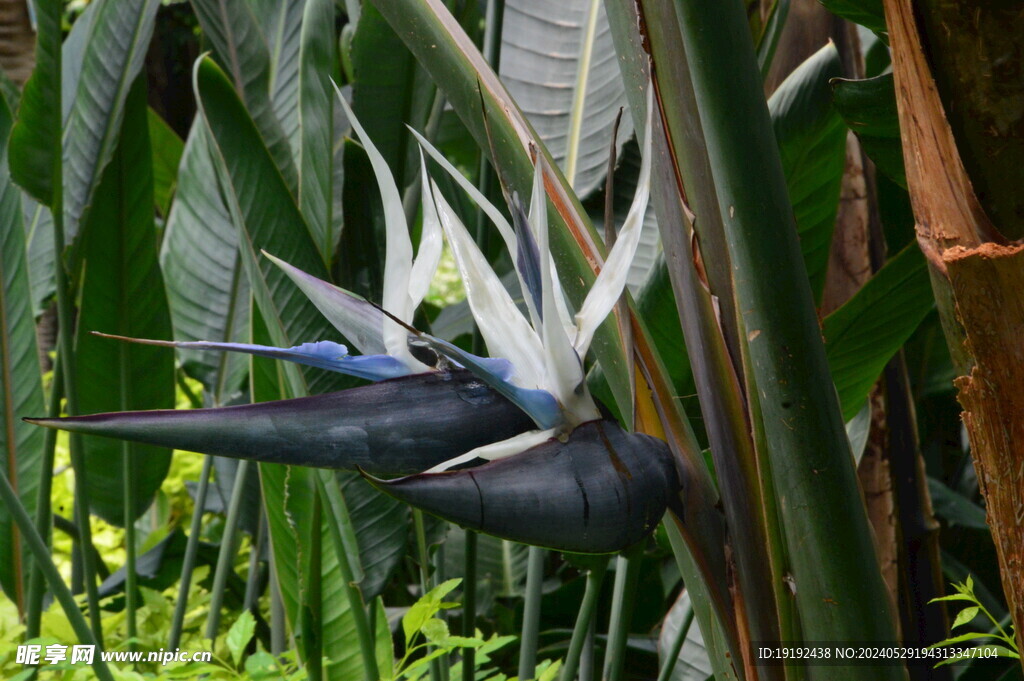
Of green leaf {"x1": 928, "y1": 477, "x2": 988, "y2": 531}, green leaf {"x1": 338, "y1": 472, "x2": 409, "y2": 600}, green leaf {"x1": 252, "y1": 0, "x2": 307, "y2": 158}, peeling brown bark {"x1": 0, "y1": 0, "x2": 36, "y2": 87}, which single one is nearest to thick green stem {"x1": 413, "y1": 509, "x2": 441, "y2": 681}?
green leaf {"x1": 338, "y1": 472, "x2": 409, "y2": 600}

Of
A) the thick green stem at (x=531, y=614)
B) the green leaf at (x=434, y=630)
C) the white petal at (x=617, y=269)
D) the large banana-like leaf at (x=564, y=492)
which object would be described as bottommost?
the thick green stem at (x=531, y=614)

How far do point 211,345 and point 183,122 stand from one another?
332cm

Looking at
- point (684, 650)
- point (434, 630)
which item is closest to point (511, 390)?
point (434, 630)

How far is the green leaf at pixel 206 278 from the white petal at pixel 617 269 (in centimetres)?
72

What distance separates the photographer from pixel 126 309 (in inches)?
34.1

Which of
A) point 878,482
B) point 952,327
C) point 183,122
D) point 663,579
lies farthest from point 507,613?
point 183,122

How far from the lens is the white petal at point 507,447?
25 centimetres

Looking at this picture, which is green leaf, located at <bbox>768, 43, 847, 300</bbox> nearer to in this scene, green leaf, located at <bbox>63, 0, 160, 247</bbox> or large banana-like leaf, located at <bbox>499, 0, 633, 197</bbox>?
large banana-like leaf, located at <bbox>499, 0, 633, 197</bbox>

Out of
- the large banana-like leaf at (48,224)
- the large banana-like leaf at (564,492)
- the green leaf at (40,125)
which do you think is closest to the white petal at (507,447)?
the large banana-like leaf at (564,492)

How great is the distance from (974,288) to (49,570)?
61cm

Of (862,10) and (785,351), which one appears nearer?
(785,351)

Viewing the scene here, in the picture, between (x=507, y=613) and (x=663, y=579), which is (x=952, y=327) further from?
(x=507, y=613)

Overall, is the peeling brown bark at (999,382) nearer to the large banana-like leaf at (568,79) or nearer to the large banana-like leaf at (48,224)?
the large banana-like leaf at (568,79)

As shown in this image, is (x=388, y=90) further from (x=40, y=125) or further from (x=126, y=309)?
(x=126, y=309)
